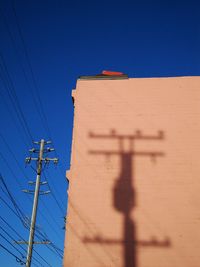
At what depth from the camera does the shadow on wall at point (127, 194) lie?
9969 mm

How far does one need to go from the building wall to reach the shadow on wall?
0.03 meters

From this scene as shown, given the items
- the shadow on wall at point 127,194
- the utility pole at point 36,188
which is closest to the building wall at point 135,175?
the shadow on wall at point 127,194

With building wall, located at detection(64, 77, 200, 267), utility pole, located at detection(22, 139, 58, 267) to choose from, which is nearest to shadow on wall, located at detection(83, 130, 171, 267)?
building wall, located at detection(64, 77, 200, 267)

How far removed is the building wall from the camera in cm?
997

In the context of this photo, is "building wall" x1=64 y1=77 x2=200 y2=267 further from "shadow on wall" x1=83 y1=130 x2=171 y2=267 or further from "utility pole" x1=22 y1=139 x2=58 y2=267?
"utility pole" x1=22 y1=139 x2=58 y2=267

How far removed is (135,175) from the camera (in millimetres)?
11016

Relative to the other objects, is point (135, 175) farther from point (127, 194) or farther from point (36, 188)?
point (36, 188)

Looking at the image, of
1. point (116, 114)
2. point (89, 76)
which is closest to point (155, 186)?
point (116, 114)

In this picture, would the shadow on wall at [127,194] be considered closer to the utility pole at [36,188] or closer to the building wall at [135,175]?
the building wall at [135,175]

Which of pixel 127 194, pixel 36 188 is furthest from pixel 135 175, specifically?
pixel 36 188

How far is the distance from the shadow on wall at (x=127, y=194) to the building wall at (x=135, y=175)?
0.03 m

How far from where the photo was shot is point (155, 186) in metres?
10.8

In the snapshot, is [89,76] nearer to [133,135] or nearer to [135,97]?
[135,97]

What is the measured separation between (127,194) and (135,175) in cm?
72
